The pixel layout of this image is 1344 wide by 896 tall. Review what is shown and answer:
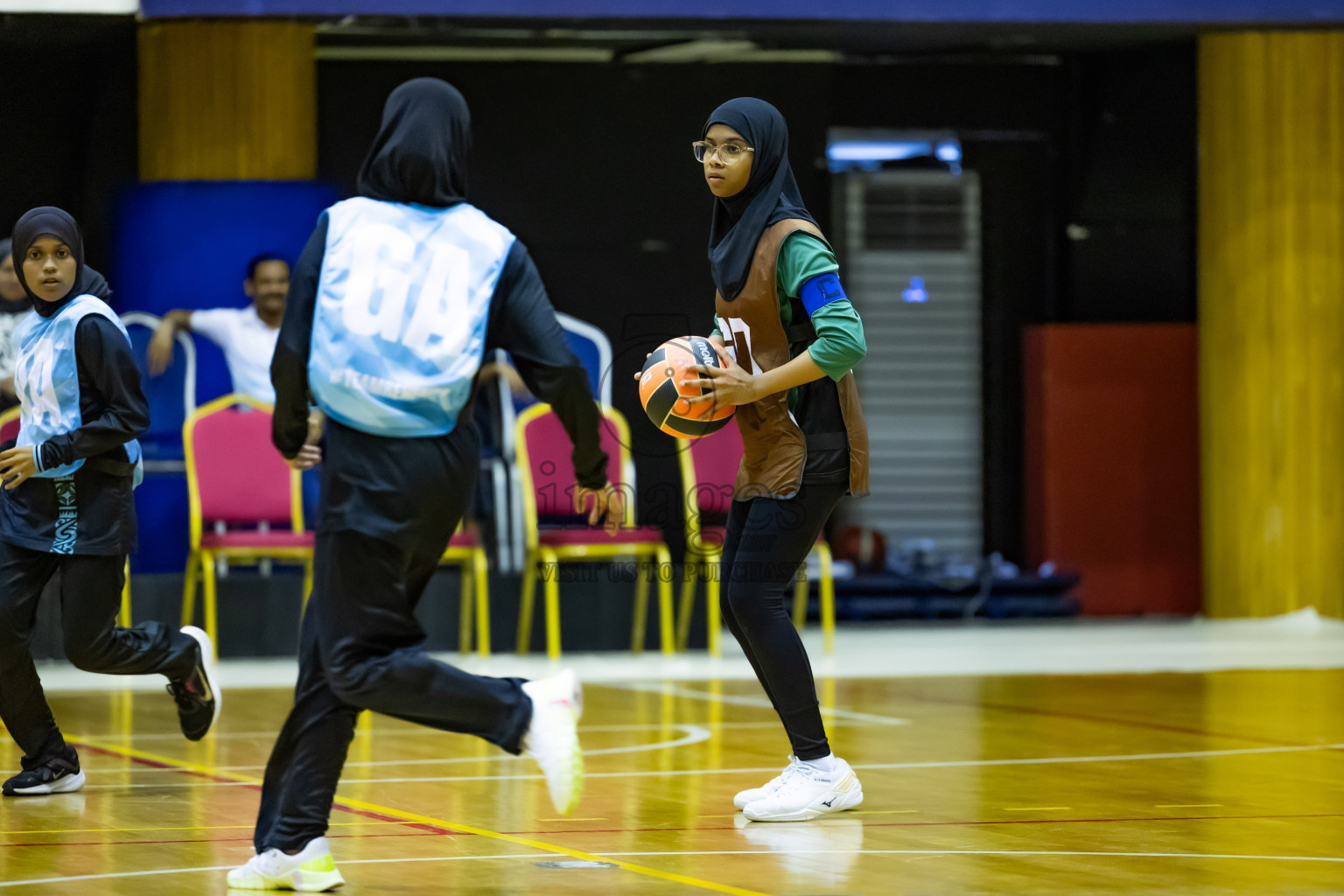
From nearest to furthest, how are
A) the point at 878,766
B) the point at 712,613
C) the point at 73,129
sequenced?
1. the point at 878,766
2. the point at 712,613
3. the point at 73,129

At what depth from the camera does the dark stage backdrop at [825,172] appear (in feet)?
33.2

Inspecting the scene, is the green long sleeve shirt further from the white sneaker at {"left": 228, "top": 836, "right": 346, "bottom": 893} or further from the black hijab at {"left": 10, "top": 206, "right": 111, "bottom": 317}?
the black hijab at {"left": 10, "top": 206, "right": 111, "bottom": 317}

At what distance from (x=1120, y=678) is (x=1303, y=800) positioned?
3043 millimetres

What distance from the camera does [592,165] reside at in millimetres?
10203

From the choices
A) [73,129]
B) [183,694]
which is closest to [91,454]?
[183,694]

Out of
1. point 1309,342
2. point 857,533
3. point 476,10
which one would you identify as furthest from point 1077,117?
point 476,10

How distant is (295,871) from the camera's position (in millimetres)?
3104

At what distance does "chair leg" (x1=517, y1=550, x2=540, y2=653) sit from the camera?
817cm

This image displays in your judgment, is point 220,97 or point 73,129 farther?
point 73,129

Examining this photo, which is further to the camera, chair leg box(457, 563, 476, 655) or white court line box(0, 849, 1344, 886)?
chair leg box(457, 563, 476, 655)

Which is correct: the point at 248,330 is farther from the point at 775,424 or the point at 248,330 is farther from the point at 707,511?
the point at 775,424

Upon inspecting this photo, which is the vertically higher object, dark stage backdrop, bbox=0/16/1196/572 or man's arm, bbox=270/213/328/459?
dark stage backdrop, bbox=0/16/1196/572

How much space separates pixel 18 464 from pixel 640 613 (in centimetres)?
450

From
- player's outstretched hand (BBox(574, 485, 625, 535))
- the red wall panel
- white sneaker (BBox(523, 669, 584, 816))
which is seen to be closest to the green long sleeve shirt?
player's outstretched hand (BBox(574, 485, 625, 535))
